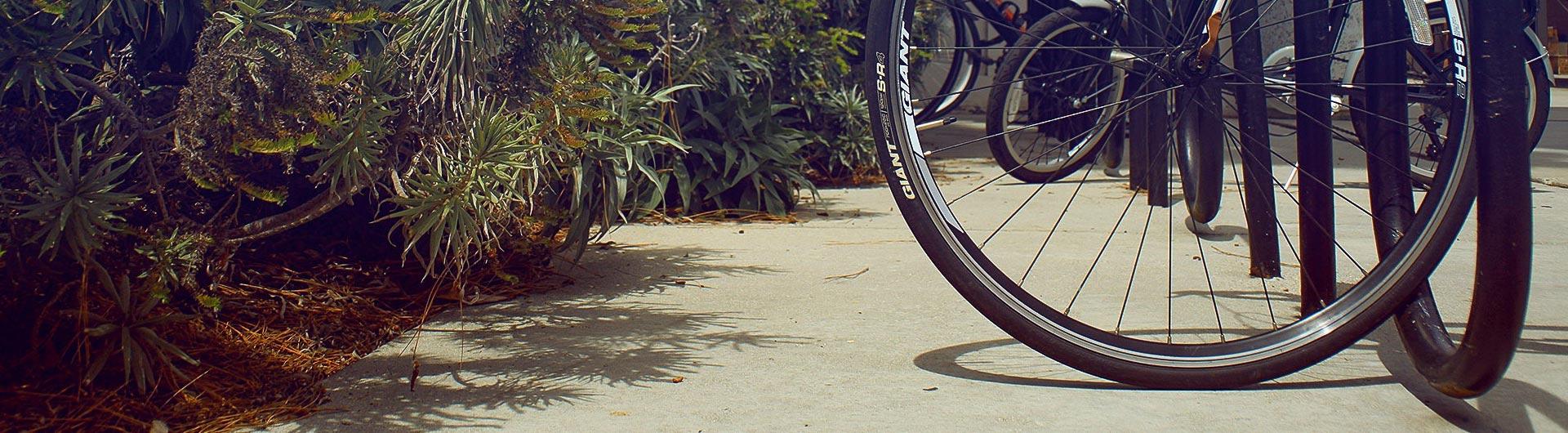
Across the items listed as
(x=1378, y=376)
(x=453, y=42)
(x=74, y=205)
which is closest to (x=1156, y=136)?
(x=1378, y=376)

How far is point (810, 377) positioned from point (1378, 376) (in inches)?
33.3

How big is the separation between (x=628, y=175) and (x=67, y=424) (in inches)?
48.8

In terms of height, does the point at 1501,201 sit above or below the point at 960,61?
below

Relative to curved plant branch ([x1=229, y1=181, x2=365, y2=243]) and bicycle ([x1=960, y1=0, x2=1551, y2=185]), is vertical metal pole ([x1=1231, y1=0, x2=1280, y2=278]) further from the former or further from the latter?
curved plant branch ([x1=229, y1=181, x2=365, y2=243])

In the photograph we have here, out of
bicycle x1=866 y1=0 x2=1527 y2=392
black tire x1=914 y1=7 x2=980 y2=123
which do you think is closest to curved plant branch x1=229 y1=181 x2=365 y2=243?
bicycle x1=866 y1=0 x2=1527 y2=392

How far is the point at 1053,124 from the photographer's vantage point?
16.0 ft

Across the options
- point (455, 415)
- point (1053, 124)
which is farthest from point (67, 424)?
point (1053, 124)

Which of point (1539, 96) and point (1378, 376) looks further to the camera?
point (1539, 96)

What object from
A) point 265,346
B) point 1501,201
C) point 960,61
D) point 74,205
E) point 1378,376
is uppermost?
point 960,61

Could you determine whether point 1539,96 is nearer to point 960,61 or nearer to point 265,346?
point 960,61

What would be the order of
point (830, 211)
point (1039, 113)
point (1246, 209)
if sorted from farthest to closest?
point (1039, 113), point (830, 211), point (1246, 209)

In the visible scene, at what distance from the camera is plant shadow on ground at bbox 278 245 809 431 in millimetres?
1926

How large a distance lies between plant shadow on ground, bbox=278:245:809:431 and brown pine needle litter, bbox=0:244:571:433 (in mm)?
58

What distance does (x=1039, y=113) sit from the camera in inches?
186
